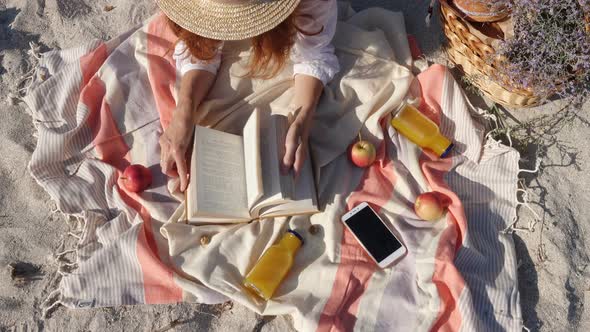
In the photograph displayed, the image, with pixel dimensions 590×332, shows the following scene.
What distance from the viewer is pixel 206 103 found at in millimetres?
2062

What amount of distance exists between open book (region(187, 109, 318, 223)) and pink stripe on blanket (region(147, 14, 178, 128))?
0.43 meters

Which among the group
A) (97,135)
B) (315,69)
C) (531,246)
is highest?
(315,69)

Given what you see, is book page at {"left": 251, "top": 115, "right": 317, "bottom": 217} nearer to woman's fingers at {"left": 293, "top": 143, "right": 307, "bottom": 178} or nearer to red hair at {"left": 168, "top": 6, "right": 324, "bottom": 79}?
woman's fingers at {"left": 293, "top": 143, "right": 307, "bottom": 178}

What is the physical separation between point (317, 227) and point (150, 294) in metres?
0.67

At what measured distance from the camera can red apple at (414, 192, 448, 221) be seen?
1891 mm

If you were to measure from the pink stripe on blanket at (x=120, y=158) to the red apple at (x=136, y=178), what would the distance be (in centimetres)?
6

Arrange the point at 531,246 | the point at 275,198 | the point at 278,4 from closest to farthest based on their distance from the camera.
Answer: the point at 278,4, the point at 275,198, the point at 531,246

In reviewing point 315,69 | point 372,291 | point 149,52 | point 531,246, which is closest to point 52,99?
point 149,52

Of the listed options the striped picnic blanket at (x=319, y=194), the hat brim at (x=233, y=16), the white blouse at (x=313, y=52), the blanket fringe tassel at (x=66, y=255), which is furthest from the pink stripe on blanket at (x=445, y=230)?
the blanket fringe tassel at (x=66, y=255)

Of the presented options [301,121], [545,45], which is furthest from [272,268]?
[545,45]

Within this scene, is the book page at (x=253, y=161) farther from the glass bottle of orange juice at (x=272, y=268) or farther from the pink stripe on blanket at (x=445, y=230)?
the pink stripe on blanket at (x=445, y=230)

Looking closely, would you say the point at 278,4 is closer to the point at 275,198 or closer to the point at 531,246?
the point at 275,198

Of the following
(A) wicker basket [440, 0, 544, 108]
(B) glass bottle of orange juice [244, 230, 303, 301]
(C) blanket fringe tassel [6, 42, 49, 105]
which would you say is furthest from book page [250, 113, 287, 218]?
(C) blanket fringe tassel [6, 42, 49, 105]

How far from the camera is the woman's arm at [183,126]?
1.86 m
